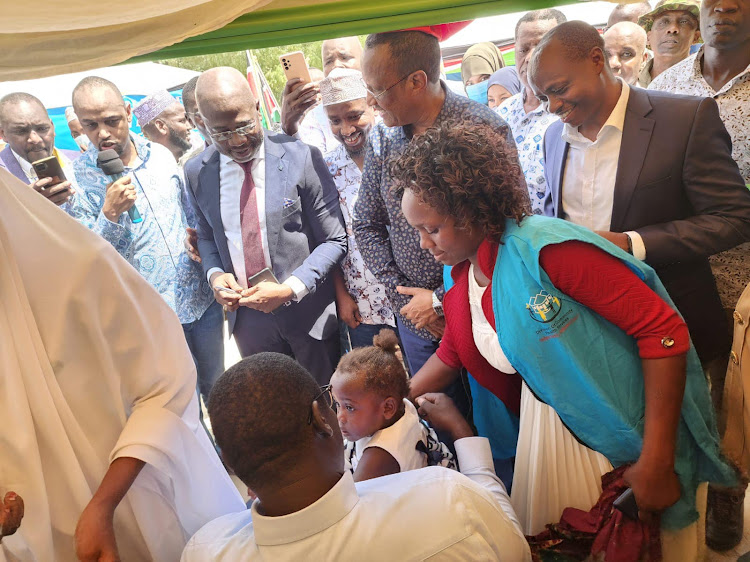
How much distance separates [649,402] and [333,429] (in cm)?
82

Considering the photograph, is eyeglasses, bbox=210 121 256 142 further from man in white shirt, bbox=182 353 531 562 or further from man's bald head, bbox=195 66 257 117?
man in white shirt, bbox=182 353 531 562

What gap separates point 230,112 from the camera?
2.81 meters

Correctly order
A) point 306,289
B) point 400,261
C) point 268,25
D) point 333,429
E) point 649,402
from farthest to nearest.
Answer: point 306,289
point 400,261
point 268,25
point 649,402
point 333,429

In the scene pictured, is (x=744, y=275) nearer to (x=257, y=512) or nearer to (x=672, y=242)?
(x=672, y=242)

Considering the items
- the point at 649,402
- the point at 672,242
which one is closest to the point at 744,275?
the point at 672,242

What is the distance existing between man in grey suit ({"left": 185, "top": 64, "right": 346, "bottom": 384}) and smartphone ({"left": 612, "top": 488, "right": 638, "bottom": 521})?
1.70m

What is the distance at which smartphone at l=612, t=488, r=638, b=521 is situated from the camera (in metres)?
1.52

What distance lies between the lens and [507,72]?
4.39 metres

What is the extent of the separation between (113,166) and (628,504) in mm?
2808

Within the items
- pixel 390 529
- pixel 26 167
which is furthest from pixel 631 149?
pixel 26 167

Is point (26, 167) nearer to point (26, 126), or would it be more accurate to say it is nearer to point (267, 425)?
point (26, 126)

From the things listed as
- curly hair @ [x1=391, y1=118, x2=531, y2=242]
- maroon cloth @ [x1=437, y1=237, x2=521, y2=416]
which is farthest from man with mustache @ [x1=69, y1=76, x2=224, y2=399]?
curly hair @ [x1=391, y1=118, x2=531, y2=242]

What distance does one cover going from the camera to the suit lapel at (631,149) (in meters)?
2.07

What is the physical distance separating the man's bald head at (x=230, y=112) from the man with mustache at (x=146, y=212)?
578 mm
